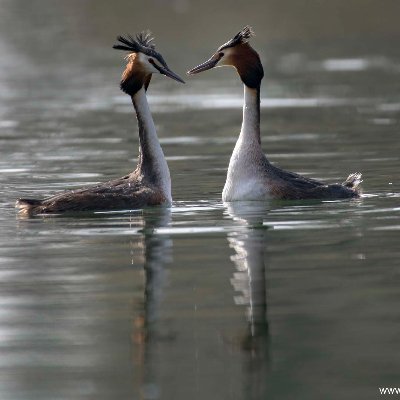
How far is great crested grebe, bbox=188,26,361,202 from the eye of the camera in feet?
53.9

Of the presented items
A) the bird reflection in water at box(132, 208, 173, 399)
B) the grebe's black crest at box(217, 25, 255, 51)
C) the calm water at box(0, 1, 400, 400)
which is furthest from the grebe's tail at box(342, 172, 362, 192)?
the bird reflection in water at box(132, 208, 173, 399)

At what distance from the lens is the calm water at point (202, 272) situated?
9.20 m

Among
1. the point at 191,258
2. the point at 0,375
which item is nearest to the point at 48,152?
the point at 191,258

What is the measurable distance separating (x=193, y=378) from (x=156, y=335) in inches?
45.8

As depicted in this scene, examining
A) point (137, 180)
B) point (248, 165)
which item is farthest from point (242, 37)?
point (137, 180)

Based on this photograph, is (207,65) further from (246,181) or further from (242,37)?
(246,181)

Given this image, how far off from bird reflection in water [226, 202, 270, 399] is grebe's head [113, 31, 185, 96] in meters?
1.65

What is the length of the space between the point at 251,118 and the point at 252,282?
17.6 feet

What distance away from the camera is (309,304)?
11.0 m

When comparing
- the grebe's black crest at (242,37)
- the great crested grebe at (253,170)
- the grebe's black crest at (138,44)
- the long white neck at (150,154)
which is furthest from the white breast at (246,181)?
the grebe's black crest at (138,44)

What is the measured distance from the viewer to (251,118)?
55.9 ft

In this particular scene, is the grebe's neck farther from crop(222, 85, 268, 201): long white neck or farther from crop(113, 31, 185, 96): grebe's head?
crop(113, 31, 185, 96): grebe's head

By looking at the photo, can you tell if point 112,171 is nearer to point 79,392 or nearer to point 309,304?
point 309,304

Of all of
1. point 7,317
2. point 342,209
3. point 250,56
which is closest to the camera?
point 7,317
